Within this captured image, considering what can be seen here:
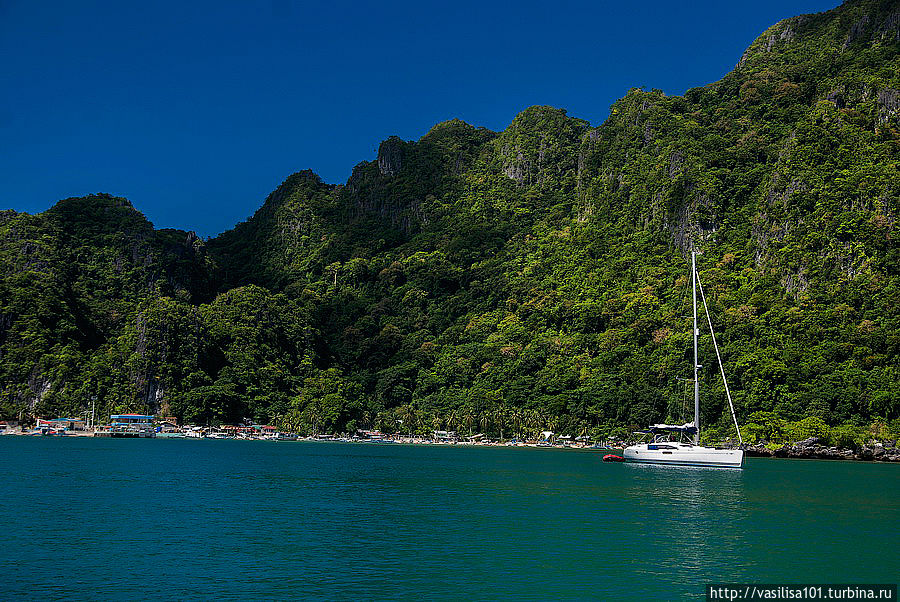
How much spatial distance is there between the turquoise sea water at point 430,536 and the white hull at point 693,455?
618cm

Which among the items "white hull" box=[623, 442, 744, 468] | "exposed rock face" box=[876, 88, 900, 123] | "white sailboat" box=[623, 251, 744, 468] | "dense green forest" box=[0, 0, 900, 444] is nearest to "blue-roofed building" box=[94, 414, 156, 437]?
"dense green forest" box=[0, 0, 900, 444]

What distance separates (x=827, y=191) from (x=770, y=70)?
191 feet

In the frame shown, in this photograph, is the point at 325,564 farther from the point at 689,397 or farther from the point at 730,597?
the point at 689,397

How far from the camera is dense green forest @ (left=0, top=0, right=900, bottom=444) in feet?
333

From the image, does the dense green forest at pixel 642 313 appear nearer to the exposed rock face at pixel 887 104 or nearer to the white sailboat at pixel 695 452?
the exposed rock face at pixel 887 104

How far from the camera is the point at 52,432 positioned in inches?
5832

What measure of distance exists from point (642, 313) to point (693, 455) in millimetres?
68492

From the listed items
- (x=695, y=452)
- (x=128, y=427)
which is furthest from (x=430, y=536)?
(x=128, y=427)

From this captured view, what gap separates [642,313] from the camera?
13025 centimetres

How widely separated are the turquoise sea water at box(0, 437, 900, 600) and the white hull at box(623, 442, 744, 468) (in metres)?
6.18

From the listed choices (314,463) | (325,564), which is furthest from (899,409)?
(325,564)

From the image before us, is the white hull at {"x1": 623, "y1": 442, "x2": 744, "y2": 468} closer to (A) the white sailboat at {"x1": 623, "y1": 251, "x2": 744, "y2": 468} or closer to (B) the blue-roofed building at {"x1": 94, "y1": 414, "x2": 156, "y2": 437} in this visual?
(A) the white sailboat at {"x1": 623, "y1": 251, "x2": 744, "y2": 468}

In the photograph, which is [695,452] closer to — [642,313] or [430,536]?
[430,536]

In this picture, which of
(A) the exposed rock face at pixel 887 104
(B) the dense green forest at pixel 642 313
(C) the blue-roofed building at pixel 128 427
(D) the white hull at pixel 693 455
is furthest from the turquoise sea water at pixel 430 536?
(C) the blue-roofed building at pixel 128 427
